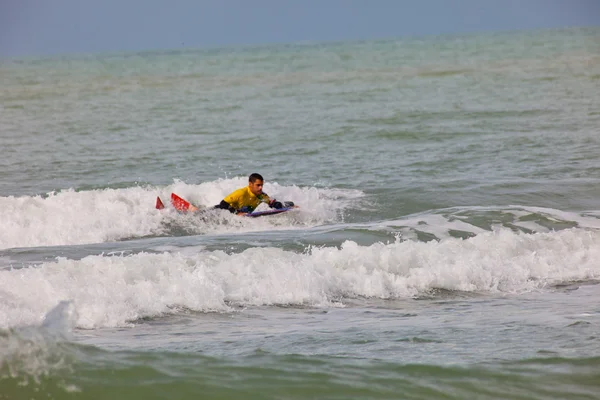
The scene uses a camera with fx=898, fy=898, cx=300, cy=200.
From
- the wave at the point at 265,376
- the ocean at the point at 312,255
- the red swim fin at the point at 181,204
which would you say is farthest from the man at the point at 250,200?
the wave at the point at 265,376

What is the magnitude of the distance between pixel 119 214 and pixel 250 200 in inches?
96.9

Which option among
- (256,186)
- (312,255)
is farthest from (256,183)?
(312,255)

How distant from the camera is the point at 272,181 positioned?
19.5 m

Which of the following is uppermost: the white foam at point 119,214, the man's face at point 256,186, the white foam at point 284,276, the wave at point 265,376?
the man's face at point 256,186

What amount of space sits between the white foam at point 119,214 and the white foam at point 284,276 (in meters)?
3.63

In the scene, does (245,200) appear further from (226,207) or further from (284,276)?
(284,276)

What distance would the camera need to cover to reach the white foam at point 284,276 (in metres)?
9.41

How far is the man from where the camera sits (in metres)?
15.7

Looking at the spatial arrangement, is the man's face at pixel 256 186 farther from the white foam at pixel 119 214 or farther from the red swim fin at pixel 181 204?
the red swim fin at pixel 181 204

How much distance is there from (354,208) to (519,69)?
33574 mm

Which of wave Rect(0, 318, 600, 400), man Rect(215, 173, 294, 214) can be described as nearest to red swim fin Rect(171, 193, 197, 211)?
man Rect(215, 173, 294, 214)

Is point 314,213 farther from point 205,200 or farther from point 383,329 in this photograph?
point 383,329

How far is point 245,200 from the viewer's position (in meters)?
16.0

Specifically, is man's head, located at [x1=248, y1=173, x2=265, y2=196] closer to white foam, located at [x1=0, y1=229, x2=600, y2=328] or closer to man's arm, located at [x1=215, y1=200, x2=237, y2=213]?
man's arm, located at [x1=215, y1=200, x2=237, y2=213]
